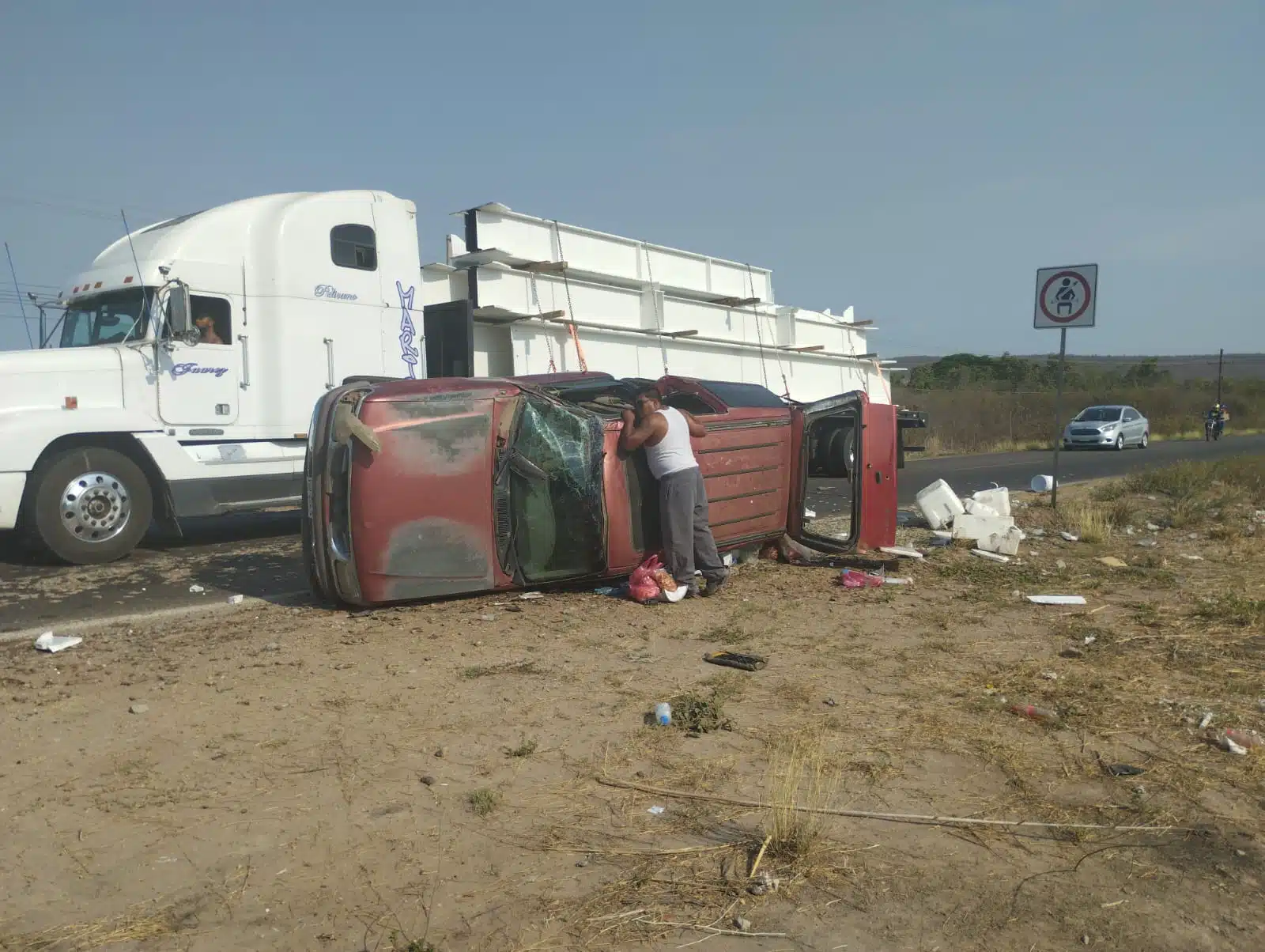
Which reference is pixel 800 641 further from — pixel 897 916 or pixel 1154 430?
pixel 1154 430

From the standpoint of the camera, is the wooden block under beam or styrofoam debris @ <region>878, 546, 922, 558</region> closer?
styrofoam debris @ <region>878, 546, 922, 558</region>

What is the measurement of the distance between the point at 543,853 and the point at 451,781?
2.32 ft

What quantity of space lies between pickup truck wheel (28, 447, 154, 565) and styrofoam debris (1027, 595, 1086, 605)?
25.3 feet

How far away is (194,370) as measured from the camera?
32.4 ft

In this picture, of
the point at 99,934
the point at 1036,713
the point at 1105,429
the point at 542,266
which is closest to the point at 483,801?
the point at 99,934

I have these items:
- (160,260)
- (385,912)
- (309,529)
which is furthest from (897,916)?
(160,260)

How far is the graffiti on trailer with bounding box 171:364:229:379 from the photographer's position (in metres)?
9.77

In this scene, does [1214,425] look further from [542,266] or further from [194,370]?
[194,370]

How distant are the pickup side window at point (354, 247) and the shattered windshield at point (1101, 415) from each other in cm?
2681

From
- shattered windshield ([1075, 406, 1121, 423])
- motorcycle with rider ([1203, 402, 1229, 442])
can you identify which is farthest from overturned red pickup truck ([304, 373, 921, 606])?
motorcycle with rider ([1203, 402, 1229, 442])

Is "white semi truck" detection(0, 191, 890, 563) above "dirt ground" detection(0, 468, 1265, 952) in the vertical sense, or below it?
above

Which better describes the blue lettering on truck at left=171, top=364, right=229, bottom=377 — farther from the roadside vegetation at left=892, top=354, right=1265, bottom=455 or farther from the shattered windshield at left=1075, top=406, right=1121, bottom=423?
the shattered windshield at left=1075, top=406, right=1121, bottom=423

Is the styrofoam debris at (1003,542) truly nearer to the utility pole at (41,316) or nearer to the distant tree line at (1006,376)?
the utility pole at (41,316)

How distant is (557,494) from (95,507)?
16.0ft
